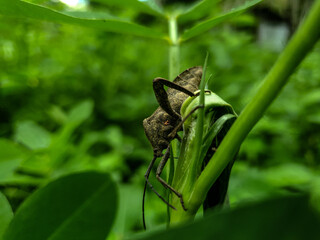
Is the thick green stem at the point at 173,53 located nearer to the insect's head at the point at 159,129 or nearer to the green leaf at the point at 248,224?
the insect's head at the point at 159,129

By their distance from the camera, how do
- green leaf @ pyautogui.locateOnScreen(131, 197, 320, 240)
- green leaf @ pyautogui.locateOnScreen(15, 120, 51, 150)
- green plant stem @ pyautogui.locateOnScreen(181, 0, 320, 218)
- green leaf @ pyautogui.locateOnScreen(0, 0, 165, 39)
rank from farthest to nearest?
green leaf @ pyautogui.locateOnScreen(15, 120, 51, 150)
green leaf @ pyautogui.locateOnScreen(0, 0, 165, 39)
green plant stem @ pyautogui.locateOnScreen(181, 0, 320, 218)
green leaf @ pyautogui.locateOnScreen(131, 197, 320, 240)

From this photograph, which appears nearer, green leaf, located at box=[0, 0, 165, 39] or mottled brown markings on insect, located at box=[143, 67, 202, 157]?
green leaf, located at box=[0, 0, 165, 39]

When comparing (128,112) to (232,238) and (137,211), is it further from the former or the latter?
(232,238)

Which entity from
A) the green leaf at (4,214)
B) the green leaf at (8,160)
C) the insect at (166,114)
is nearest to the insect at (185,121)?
the insect at (166,114)

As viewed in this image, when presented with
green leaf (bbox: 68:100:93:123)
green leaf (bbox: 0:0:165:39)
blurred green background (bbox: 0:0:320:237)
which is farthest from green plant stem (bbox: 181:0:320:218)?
green leaf (bbox: 68:100:93:123)

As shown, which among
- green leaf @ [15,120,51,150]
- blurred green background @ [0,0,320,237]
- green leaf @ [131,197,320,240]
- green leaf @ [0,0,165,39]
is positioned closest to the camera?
green leaf @ [131,197,320,240]

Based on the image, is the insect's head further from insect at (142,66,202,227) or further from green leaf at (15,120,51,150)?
green leaf at (15,120,51,150)
